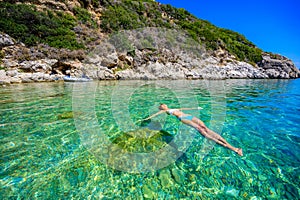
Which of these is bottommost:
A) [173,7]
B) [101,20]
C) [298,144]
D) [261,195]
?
[261,195]

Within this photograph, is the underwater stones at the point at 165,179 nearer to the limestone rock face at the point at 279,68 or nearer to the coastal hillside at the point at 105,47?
the coastal hillside at the point at 105,47

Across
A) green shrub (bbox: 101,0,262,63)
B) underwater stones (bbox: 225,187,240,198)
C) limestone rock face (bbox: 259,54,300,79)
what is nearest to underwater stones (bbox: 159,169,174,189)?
underwater stones (bbox: 225,187,240,198)

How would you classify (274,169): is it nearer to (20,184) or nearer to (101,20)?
(20,184)

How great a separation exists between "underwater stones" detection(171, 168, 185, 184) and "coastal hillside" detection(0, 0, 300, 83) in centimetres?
2001

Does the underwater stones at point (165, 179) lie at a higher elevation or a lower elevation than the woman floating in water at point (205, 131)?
lower

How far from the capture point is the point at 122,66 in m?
23.7

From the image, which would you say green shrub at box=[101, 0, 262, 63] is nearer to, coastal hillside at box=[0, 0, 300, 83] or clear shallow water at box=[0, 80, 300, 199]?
coastal hillside at box=[0, 0, 300, 83]

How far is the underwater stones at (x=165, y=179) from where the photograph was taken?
8.01ft

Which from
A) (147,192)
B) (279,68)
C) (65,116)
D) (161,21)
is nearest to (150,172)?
(147,192)

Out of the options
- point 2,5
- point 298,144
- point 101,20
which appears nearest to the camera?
point 298,144

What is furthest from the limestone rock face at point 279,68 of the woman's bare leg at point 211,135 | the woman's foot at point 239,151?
the woman's foot at point 239,151

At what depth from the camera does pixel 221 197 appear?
7.30ft

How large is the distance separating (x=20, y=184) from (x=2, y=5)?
31293 millimetres

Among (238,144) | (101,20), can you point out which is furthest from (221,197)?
(101,20)
